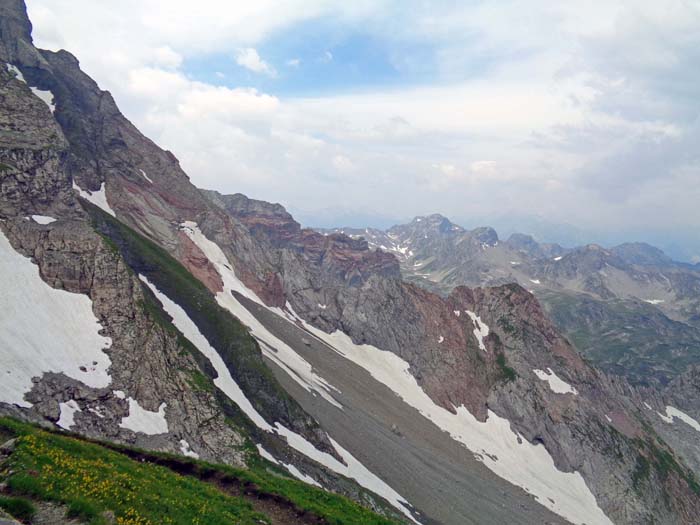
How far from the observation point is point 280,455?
168 feet

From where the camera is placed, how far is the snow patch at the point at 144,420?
4241cm

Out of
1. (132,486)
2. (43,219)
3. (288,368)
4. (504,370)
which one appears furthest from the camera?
(504,370)

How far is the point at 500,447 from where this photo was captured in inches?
4508

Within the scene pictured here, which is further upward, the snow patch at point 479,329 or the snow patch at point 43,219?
the snow patch at point 479,329

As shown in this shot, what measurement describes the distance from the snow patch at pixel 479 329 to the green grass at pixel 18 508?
136629mm

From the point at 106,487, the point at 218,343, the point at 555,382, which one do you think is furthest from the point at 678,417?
the point at 106,487

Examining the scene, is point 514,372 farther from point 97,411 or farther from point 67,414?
point 67,414

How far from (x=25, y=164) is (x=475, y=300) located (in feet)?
405

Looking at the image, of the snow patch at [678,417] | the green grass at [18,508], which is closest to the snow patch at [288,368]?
the green grass at [18,508]

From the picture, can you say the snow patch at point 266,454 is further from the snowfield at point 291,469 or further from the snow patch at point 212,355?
the snow patch at point 212,355

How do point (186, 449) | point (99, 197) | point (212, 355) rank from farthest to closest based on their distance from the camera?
point (99, 197) < point (212, 355) < point (186, 449)

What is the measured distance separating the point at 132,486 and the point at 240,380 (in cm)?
4784

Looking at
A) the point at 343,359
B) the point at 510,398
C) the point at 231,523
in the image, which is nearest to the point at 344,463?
the point at 231,523

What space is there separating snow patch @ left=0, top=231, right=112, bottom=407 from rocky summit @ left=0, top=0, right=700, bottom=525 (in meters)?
0.21
